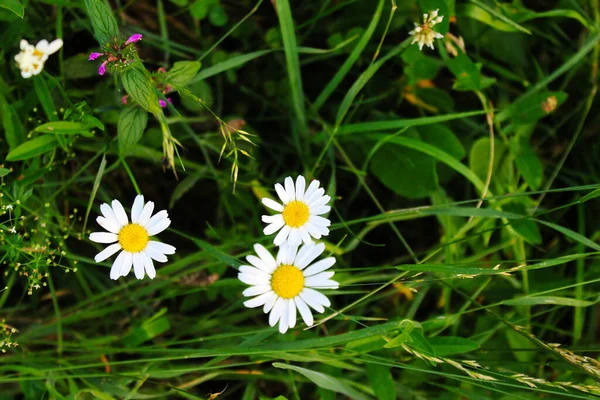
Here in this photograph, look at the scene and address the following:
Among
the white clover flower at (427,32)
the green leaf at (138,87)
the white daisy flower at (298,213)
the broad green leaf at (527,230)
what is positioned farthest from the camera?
the broad green leaf at (527,230)

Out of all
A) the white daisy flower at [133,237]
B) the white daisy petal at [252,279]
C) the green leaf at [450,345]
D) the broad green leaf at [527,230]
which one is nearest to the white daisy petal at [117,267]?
the white daisy flower at [133,237]

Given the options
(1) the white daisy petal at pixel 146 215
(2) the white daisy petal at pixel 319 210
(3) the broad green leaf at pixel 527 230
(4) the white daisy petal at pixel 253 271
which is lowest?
(4) the white daisy petal at pixel 253 271

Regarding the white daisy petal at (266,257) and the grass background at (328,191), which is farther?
the grass background at (328,191)

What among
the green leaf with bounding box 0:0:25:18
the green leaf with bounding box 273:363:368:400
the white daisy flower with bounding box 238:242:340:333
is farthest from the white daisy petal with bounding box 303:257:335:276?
the green leaf with bounding box 0:0:25:18

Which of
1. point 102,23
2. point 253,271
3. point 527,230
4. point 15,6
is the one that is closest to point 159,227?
point 253,271

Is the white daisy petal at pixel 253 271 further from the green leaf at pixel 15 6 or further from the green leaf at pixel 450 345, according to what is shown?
the green leaf at pixel 15 6
